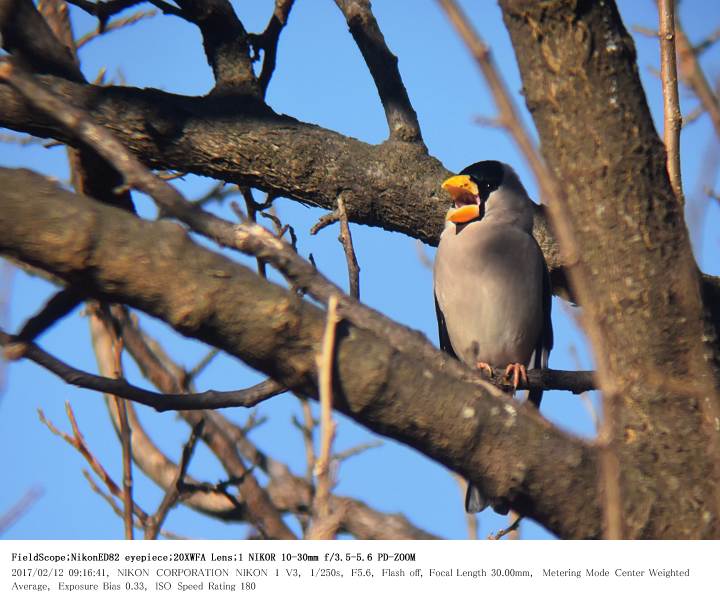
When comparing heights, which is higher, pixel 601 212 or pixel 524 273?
pixel 524 273

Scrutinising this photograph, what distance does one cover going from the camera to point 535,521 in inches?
80.8

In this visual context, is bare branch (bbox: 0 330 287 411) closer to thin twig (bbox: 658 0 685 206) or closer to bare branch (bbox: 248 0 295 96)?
thin twig (bbox: 658 0 685 206)

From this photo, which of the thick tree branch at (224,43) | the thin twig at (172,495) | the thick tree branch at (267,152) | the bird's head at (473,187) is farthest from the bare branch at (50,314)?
the bird's head at (473,187)

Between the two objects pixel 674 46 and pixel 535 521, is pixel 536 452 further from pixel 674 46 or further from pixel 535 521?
pixel 674 46

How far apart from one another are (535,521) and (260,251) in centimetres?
85

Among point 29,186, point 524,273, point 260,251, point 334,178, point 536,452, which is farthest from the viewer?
point 524,273

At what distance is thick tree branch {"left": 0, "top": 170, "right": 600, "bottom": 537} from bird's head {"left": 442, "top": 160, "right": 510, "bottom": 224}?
2.52 m

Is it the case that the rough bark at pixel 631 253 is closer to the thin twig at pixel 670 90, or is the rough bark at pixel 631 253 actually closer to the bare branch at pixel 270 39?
the thin twig at pixel 670 90

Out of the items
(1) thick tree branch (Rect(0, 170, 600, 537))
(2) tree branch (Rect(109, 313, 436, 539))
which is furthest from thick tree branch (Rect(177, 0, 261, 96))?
(1) thick tree branch (Rect(0, 170, 600, 537))

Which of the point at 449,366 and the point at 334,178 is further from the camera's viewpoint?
the point at 334,178

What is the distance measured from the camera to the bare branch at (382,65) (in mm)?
4461

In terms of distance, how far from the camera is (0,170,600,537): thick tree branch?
67.1 inches

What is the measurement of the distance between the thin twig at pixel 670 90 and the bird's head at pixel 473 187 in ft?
6.06
